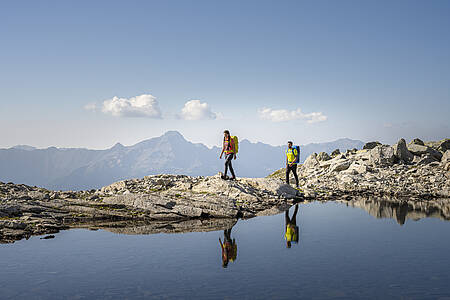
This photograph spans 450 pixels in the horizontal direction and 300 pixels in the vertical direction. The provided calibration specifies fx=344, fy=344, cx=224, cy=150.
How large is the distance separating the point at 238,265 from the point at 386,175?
115ft

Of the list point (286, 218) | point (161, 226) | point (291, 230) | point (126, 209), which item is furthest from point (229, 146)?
point (291, 230)

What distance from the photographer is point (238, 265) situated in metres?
13.3

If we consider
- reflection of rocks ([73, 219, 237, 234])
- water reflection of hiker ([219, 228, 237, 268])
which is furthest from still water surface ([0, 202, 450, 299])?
reflection of rocks ([73, 219, 237, 234])

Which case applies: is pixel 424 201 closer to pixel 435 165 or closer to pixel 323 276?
pixel 435 165

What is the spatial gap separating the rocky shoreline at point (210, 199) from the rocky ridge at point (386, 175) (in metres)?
0.10

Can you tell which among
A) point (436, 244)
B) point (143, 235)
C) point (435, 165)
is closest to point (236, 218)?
point (143, 235)

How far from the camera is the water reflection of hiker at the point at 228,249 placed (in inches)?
557

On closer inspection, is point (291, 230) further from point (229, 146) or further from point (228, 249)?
point (229, 146)

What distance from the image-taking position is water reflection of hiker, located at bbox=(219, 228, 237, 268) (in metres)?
14.2

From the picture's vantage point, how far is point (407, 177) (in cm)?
4062

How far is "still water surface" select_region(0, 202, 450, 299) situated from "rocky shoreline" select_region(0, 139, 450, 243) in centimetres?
249

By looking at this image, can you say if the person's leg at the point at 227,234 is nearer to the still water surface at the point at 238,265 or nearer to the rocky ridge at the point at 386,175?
the still water surface at the point at 238,265

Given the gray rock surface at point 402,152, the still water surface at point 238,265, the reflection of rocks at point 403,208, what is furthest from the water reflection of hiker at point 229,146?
the gray rock surface at point 402,152

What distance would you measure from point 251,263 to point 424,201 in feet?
80.3
